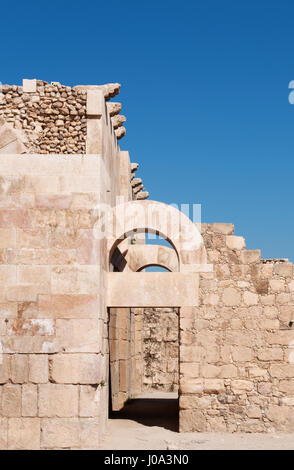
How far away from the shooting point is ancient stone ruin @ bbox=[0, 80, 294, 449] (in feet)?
A: 26.2

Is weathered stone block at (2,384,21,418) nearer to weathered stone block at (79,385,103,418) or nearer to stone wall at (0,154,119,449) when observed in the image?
stone wall at (0,154,119,449)

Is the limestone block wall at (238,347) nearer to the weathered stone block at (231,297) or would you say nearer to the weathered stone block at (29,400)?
the weathered stone block at (231,297)

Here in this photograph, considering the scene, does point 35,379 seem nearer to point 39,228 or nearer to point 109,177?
point 39,228

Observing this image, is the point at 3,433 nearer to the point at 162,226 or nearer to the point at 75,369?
the point at 75,369

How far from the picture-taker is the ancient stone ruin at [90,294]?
799cm

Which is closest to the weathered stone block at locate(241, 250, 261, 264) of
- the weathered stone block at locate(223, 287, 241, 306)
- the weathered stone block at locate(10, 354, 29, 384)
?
the weathered stone block at locate(223, 287, 241, 306)

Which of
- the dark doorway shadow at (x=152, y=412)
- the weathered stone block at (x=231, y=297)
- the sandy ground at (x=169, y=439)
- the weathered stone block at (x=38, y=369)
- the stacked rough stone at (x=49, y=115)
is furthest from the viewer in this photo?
the dark doorway shadow at (x=152, y=412)

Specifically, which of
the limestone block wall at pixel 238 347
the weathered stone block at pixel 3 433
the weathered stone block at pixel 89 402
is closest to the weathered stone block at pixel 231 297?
the limestone block wall at pixel 238 347

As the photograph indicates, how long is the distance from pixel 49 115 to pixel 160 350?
9.65 metres

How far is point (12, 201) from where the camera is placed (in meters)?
8.38

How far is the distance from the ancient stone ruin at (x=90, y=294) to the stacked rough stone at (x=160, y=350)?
26.2 feet

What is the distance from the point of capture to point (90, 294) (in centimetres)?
813

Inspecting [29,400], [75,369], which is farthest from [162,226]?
[29,400]
